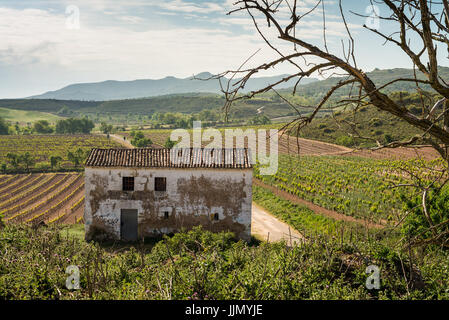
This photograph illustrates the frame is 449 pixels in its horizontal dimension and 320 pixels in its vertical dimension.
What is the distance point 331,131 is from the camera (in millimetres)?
87438

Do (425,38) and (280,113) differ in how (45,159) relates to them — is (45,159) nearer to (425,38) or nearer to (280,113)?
(425,38)

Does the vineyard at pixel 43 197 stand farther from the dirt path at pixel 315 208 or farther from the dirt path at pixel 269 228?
the dirt path at pixel 315 208

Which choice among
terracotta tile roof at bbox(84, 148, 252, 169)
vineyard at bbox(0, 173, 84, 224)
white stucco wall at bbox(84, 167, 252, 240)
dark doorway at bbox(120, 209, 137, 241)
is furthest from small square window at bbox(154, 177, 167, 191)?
vineyard at bbox(0, 173, 84, 224)

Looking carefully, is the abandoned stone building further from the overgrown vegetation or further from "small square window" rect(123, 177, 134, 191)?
the overgrown vegetation

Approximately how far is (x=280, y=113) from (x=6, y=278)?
169 meters

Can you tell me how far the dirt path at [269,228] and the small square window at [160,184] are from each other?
5.95m

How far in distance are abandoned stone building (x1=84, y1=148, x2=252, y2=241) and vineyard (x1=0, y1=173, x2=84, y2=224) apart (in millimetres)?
12330

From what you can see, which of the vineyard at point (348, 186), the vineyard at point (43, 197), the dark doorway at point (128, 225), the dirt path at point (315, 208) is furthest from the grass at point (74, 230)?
the dirt path at point (315, 208)

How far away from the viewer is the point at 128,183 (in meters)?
19.9

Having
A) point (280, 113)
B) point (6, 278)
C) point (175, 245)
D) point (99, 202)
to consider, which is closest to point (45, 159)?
point (99, 202)

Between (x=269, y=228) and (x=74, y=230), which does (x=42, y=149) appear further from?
(x=269, y=228)

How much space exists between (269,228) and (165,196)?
24.2 feet

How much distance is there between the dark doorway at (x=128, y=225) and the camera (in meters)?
20.0

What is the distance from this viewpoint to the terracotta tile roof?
64.7 ft
